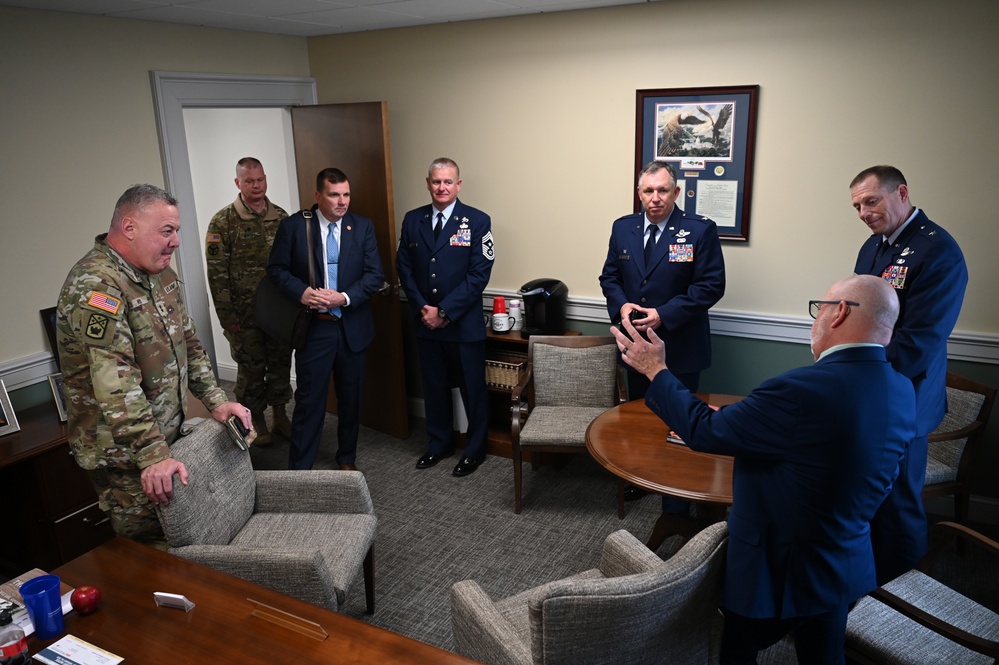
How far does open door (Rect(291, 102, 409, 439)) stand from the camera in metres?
4.25

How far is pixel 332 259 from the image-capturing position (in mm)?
3822

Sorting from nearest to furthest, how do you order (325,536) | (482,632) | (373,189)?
(482,632) < (325,536) < (373,189)

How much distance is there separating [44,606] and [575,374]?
2.59 meters

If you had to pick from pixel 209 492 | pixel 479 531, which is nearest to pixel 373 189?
pixel 479 531

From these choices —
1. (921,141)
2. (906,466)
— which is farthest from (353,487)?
(921,141)

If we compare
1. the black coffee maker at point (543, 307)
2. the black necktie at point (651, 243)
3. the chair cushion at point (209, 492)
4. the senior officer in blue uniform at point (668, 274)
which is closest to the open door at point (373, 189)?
the black coffee maker at point (543, 307)

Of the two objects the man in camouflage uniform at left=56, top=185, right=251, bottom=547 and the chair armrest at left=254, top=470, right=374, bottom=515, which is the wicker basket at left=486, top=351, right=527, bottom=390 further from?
the man in camouflage uniform at left=56, top=185, right=251, bottom=547

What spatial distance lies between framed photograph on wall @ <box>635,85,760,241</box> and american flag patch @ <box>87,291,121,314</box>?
8.88ft

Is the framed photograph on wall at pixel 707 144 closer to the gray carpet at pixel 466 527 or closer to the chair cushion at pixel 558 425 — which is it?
the chair cushion at pixel 558 425

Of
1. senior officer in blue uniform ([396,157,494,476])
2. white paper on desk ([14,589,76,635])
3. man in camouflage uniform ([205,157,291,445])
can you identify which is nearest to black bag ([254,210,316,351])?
man in camouflage uniform ([205,157,291,445])

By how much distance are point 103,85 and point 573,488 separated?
3.14m

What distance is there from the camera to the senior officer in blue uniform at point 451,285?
3961 millimetres

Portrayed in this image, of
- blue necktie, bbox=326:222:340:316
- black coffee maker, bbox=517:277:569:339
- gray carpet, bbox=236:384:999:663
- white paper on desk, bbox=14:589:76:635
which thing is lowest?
gray carpet, bbox=236:384:999:663

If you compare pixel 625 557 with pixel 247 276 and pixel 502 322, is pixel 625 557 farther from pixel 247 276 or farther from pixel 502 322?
pixel 247 276
